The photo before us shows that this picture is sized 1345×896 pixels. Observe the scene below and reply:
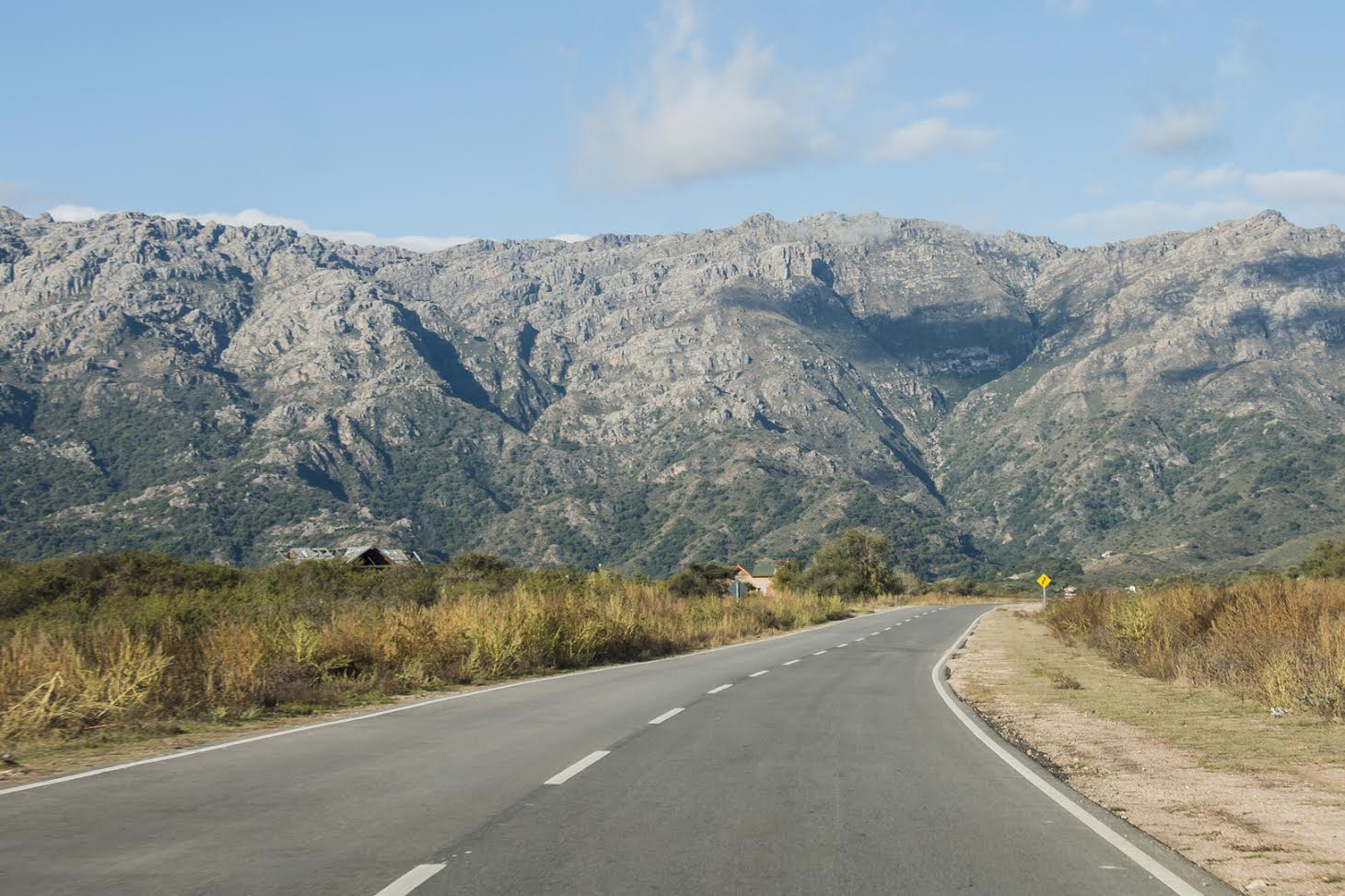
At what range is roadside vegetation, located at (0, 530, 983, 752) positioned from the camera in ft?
42.4

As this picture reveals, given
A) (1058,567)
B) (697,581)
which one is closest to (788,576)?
(697,581)

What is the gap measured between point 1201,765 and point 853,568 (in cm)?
8882

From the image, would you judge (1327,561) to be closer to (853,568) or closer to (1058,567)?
(853,568)

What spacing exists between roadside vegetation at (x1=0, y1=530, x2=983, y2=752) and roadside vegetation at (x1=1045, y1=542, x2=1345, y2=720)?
11997mm

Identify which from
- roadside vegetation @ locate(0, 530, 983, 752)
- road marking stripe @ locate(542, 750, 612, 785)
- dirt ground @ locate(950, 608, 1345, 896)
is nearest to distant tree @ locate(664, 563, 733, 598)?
roadside vegetation @ locate(0, 530, 983, 752)

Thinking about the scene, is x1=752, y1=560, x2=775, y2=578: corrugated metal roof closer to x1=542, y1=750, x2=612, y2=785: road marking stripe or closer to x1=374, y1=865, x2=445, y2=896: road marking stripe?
x1=542, y1=750, x2=612, y2=785: road marking stripe

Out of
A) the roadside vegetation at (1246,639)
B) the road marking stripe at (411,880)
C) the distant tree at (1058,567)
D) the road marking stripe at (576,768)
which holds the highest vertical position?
the road marking stripe at (411,880)

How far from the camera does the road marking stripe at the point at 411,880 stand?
5.77 metres

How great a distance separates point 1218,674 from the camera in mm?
18438

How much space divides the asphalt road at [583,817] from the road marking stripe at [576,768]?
0.04 m

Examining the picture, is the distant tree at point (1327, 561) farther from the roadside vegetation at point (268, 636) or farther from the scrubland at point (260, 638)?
the scrubland at point (260, 638)

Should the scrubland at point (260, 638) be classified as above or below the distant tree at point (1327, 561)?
above

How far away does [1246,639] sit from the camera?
1811 cm

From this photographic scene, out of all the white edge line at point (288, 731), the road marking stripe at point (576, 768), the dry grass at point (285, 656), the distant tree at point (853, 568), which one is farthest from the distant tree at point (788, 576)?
the road marking stripe at point (576, 768)
